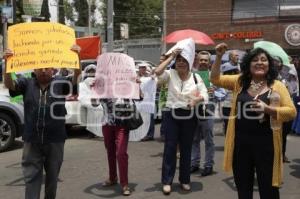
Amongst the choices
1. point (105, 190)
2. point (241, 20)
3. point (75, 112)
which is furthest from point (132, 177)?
point (241, 20)

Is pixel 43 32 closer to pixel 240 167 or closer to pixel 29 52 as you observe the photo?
pixel 29 52

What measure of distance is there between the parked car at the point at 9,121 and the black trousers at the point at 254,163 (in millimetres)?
5588

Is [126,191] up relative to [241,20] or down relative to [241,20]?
down

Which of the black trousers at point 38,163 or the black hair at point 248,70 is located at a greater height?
the black hair at point 248,70

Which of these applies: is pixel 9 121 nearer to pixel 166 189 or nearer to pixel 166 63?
pixel 166 189

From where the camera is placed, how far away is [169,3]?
35.4m

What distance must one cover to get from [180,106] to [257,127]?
2000mm

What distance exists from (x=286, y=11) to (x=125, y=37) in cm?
2234

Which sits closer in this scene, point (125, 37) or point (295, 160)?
point (295, 160)

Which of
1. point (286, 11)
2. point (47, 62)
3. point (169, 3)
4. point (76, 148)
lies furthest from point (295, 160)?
point (169, 3)

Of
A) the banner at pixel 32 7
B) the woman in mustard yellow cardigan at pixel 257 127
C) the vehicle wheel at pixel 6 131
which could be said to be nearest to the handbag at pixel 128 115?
the woman in mustard yellow cardigan at pixel 257 127

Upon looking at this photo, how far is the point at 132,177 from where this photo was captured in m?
7.21

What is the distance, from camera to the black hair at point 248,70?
4434 millimetres

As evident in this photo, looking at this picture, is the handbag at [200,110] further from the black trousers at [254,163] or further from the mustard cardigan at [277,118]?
the black trousers at [254,163]
